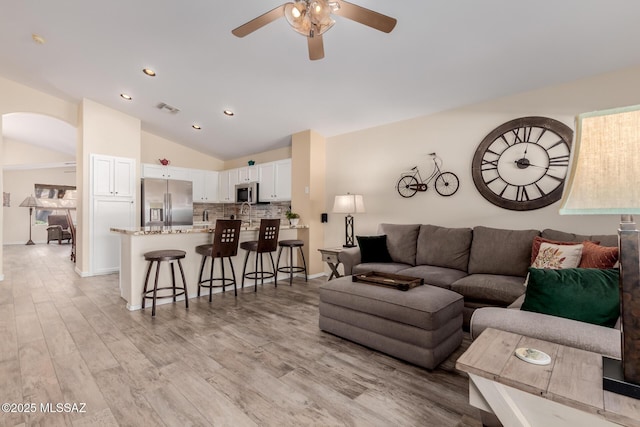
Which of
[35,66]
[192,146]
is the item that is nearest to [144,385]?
[35,66]

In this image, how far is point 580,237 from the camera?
8.91 ft

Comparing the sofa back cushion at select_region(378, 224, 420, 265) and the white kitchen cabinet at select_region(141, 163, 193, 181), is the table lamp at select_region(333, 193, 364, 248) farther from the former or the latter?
the white kitchen cabinet at select_region(141, 163, 193, 181)

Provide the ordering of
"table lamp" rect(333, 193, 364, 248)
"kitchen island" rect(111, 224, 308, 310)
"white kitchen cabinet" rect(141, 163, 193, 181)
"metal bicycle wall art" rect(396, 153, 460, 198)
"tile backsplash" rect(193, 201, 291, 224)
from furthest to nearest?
"tile backsplash" rect(193, 201, 291, 224)
"white kitchen cabinet" rect(141, 163, 193, 181)
"table lamp" rect(333, 193, 364, 248)
"metal bicycle wall art" rect(396, 153, 460, 198)
"kitchen island" rect(111, 224, 308, 310)

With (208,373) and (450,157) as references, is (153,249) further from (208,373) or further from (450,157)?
(450,157)

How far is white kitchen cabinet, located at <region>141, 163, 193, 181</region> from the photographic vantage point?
600cm

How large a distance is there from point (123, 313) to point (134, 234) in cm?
86

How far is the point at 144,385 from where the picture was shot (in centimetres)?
189

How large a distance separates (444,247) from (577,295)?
179 cm

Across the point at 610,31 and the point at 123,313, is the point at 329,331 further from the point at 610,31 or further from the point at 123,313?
the point at 610,31

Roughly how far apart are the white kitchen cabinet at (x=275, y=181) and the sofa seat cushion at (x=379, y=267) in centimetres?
229

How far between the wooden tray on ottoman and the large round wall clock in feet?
5.70

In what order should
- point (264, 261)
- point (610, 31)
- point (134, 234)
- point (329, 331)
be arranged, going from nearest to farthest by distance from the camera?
1. point (610, 31)
2. point (329, 331)
3. point (134, 234)
4. point (264, 261)

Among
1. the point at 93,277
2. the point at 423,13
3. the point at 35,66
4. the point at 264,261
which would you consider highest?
the point at 35,66

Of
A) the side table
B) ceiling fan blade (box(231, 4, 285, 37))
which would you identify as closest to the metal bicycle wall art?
the side table
